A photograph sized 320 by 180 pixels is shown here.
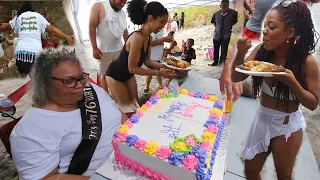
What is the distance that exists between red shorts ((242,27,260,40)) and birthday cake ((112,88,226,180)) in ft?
1.09

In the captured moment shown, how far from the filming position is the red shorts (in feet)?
2.51

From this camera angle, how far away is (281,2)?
644 millimetres

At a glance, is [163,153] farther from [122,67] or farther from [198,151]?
[122,67]

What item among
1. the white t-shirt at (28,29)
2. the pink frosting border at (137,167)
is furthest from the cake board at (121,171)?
the white t-shirt at (28,29)

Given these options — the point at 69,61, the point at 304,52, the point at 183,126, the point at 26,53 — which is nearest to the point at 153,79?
the point at 26,53

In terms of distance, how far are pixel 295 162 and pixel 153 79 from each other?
1.78 metres

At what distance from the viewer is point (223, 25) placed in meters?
1.10

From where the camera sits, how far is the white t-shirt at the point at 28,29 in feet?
6.07

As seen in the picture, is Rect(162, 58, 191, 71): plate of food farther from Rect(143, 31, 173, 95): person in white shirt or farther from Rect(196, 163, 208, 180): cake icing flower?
Rect(196, 163, 208, 180): cake icing flower

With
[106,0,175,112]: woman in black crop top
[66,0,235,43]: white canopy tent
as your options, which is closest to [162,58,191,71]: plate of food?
[106,0,175,112]: woman in black crop top

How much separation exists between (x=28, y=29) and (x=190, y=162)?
6.60 feet

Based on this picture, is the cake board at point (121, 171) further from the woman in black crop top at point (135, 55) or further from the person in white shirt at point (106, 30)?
the person in white shirt at point (106, 30)

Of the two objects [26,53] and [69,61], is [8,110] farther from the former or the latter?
[69,61]

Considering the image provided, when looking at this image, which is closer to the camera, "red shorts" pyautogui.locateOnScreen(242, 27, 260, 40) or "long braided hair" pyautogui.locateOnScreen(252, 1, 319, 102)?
"long braided hair" pyautogui.locateOnScreen(252, 1, 319, 102)
